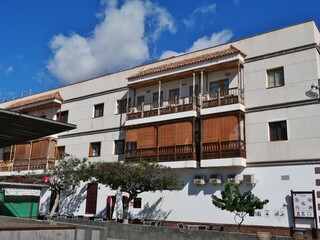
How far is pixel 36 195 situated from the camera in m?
26.6

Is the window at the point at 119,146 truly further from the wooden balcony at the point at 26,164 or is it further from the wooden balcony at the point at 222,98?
the wooden balcony at the point at 222,98

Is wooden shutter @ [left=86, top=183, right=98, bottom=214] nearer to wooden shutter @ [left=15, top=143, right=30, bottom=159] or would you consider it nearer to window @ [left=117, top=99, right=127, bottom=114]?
window @ [left=117, top=99, right=127, bottom=114]

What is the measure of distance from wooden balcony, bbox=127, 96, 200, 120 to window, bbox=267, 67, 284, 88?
4698 millimetres

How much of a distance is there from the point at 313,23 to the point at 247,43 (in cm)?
407

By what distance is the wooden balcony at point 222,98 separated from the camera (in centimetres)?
2262

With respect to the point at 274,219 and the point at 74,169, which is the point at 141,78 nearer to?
the point at 74,169

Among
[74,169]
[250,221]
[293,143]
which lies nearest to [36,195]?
[74,169]

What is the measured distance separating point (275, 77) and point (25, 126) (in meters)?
14.9

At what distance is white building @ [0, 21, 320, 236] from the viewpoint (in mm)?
20516

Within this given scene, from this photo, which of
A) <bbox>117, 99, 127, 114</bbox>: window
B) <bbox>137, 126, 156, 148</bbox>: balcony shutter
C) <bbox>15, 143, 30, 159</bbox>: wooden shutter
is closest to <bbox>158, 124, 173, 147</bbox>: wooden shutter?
<bbox>137, 126, 156, 148</bbox>: balcony shutter

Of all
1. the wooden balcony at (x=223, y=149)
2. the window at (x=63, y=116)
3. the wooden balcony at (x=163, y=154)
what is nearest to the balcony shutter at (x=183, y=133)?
the wooden balcony at (x=163, y=154)

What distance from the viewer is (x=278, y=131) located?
2153 centimetres

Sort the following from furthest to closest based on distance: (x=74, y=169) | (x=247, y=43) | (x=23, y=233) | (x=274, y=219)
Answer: (x=74, y=169) < (x=247, y=43) < (x=274, y=219) < (x=23, y=233)

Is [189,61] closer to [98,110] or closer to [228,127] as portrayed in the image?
[228,127]
